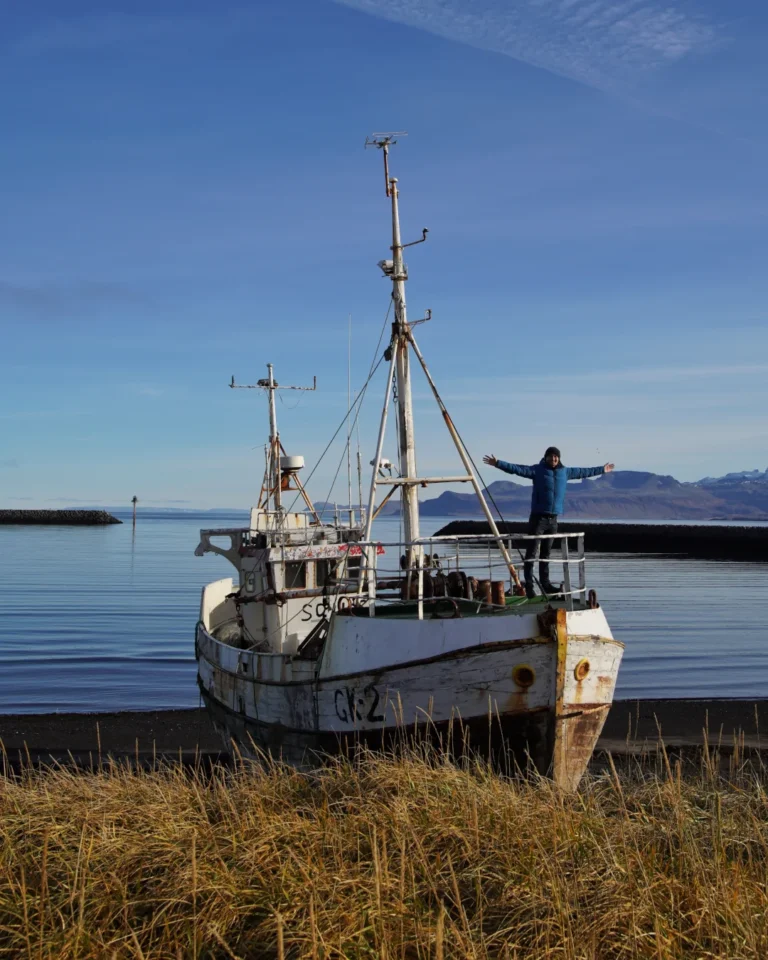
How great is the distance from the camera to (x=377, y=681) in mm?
11609

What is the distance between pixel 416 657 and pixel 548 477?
10.4 ft

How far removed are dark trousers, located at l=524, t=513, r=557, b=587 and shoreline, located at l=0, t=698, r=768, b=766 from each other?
3.48m

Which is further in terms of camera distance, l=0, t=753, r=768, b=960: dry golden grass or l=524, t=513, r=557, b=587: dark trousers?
l=524, t=513, r=557, b=587: dark trousers

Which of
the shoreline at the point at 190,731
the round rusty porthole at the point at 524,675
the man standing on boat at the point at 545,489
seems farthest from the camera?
the shoreline at the point at 190,731

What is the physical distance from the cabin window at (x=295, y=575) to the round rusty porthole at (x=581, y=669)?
7051 mm

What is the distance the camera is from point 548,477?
1295 cm

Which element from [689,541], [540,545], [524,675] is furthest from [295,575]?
[689,541]

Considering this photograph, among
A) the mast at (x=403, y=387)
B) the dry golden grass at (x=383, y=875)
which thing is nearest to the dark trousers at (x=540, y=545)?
the mast at (x=403, y=387)

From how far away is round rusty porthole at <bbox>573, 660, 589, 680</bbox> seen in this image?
1102 centimetres

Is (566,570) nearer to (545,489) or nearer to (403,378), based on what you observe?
(545,489)

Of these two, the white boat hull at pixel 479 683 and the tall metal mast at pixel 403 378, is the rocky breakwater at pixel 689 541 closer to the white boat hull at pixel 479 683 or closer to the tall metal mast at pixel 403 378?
the tall metal mast at pixel 403 378

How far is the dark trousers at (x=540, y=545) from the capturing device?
13062 millimetres

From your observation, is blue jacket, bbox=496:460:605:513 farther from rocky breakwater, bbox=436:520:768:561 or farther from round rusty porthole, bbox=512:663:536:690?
rocky breakwater, bbox=436:520:768:561

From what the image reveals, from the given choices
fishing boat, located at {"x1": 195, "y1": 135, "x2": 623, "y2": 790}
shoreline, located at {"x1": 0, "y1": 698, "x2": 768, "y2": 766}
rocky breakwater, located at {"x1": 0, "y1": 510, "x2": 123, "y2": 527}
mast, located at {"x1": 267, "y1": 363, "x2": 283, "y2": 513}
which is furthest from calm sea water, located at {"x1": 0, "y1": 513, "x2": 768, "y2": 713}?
rocky breakwater, located at {"x1": 0, "y1": 510, "x2": 123, "y2": 527}
